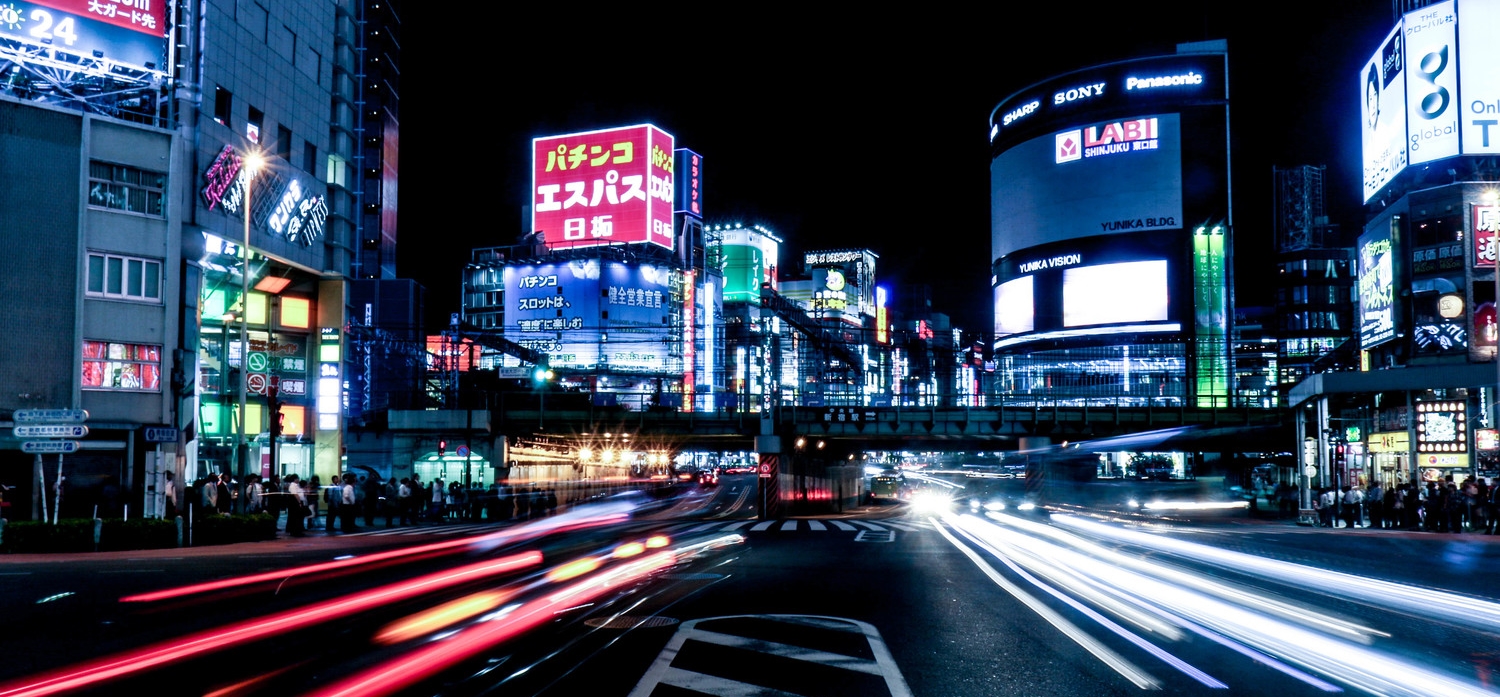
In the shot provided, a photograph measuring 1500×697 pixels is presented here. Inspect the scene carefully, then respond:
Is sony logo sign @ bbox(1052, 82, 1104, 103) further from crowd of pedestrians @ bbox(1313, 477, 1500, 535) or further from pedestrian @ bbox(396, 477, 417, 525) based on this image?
pedestrian @ bbox(396, 477, 417, 525)

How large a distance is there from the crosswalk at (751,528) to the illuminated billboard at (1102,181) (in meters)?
52.9

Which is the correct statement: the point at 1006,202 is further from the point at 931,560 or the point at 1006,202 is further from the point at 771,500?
the point at 931,560

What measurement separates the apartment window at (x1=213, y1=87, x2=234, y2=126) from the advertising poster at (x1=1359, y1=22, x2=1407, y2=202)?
4969 centimetres

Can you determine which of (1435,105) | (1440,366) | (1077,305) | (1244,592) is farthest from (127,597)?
(1077,305)

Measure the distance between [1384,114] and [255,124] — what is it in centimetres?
5105

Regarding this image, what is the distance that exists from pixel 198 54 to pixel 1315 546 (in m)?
39.7

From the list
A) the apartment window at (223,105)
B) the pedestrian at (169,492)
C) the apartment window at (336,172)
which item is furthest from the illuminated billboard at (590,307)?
the pedestrian at (169,492)

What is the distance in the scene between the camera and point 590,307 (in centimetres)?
10506

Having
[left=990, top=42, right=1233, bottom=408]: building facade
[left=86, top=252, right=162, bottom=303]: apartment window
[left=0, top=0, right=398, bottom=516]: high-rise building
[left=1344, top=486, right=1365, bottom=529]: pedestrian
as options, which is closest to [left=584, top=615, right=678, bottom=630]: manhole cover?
[left=0, top=0, right=398, bottom=516]: high-rise building

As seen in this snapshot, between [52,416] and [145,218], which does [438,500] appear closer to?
[145,218]

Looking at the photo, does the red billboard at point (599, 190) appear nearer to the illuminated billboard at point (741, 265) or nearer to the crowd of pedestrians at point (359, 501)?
the illuminated billboard at point (741, 265)

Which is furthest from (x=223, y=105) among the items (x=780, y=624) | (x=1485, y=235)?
(x=1485, y=235)

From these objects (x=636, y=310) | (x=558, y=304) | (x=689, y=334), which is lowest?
(x=689, y=334)

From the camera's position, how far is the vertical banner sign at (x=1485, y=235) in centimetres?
4684
